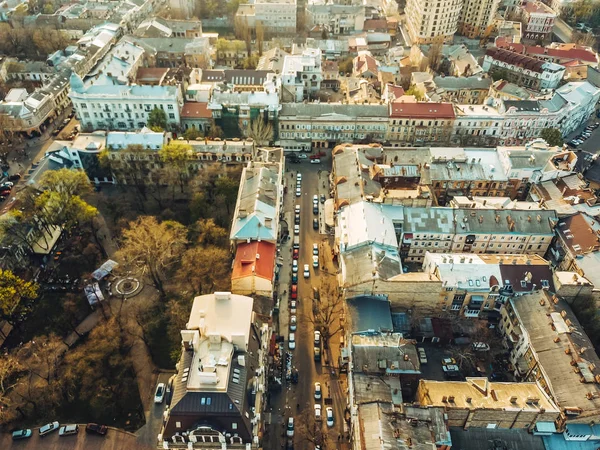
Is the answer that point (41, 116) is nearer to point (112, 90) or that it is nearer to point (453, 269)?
point (112, 90)

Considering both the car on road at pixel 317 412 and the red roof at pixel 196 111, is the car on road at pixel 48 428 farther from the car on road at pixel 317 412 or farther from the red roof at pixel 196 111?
the red roof at pixel 196 111

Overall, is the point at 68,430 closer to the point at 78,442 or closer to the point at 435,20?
the point at 78,442

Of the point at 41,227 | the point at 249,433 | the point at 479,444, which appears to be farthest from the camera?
the point at 41,227

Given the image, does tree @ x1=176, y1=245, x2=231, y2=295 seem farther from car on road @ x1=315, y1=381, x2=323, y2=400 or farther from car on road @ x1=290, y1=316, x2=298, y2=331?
car on road @ x1=315, y1=381, x2=323, y2=400

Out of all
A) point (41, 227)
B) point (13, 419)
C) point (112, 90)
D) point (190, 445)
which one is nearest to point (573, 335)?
point (190, 445)

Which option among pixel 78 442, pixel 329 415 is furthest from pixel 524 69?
pixel 78 442

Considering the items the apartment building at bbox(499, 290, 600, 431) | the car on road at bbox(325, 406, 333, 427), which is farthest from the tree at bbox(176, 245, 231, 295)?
the apartment building at bbox(499, 290, 600, 431)
